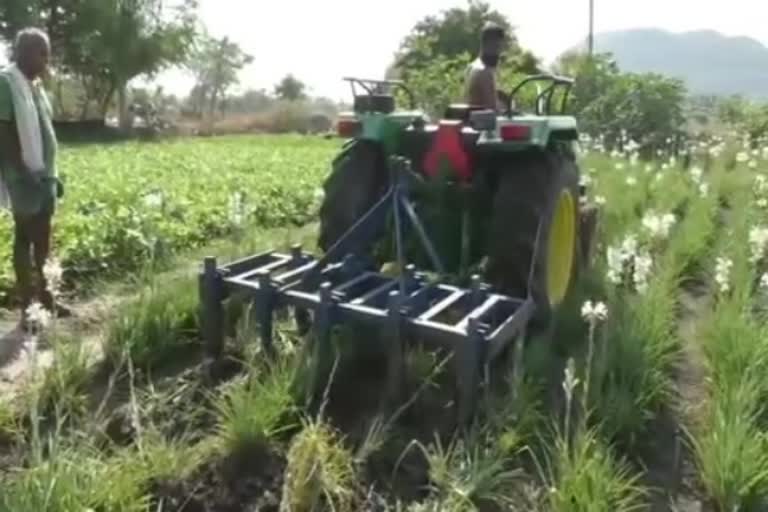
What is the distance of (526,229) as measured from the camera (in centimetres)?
430

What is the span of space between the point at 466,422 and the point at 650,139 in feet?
51.8

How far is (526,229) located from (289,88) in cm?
6529

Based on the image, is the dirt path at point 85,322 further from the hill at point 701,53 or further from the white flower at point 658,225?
the hill at point 701,53

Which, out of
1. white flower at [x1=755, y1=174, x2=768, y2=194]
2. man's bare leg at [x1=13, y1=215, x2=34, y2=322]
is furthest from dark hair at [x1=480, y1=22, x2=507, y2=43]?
white flower at [x1=755, y1=174, x2=768, y2=194]

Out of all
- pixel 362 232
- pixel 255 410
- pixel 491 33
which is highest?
pixel 491 33

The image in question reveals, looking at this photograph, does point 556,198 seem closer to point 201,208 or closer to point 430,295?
point 430,295

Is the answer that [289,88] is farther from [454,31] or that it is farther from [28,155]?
[28,155]

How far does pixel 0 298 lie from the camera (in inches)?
216

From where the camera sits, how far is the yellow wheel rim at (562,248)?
485 cm

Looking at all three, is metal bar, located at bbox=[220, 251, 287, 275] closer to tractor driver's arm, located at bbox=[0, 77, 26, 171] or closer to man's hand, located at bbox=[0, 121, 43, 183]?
man's hand, located at bbox=[0, 121, 43, 183]

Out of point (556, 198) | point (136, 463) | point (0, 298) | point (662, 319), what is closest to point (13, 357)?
point (0, 298)

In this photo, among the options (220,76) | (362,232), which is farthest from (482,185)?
(220,76)

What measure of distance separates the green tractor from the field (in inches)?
14.6

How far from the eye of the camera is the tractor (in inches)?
145
